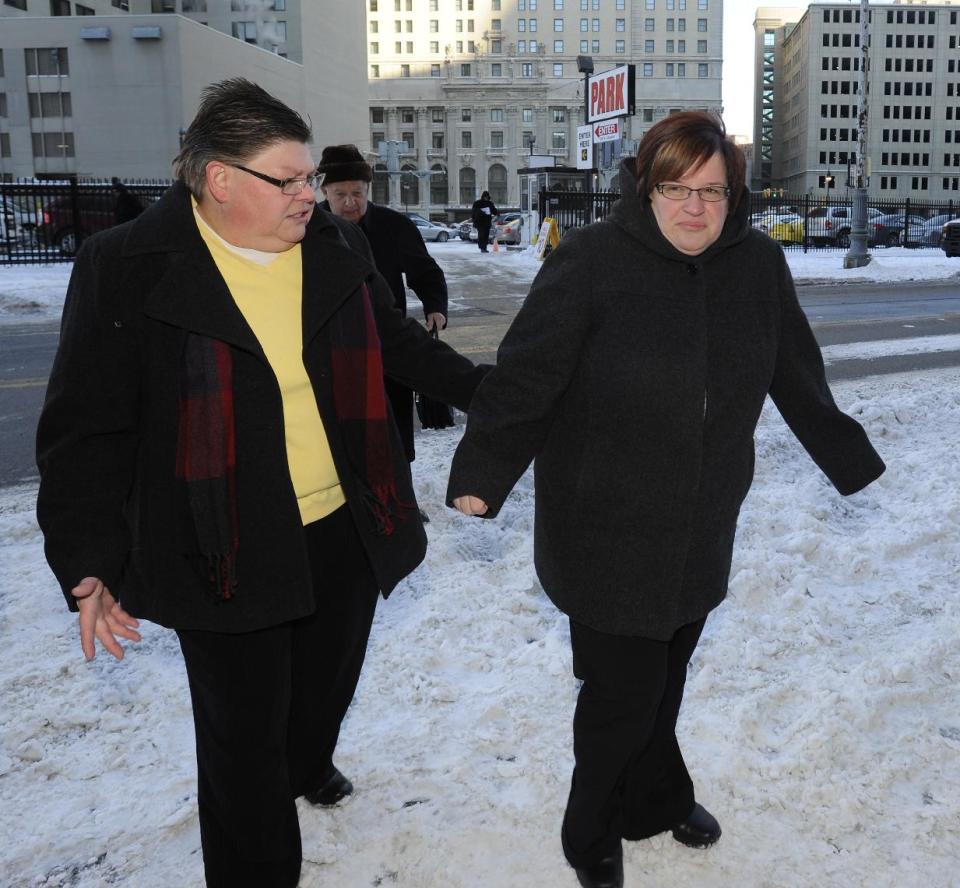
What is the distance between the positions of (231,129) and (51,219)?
23508 millimetres

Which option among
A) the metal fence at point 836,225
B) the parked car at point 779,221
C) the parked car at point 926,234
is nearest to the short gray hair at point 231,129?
the metal fence at point 836,225

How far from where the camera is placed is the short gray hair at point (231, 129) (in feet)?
6.92

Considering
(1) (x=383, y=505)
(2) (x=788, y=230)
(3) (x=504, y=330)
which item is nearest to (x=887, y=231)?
(2) (x=788, y=230)

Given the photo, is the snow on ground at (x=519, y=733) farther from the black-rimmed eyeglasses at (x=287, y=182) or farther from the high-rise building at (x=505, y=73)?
the high-rise building at (x=505, y=73)

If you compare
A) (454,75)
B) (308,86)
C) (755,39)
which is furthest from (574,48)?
(308,86)

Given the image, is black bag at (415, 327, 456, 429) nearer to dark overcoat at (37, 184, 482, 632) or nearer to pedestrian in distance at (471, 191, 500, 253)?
dark overcoat at (37, 184, 482, 632)

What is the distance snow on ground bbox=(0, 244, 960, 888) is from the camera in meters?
2.63

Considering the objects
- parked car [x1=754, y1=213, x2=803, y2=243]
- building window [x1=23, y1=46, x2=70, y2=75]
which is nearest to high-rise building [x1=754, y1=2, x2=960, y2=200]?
building window [x1=23, y1=46, x2=70, y2=75]

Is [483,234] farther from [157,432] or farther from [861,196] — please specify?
[157,432]

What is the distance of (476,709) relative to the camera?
3.33 m

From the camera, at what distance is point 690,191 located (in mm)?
2268

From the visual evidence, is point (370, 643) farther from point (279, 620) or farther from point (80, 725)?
point (279, 620)

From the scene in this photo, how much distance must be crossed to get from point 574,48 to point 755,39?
45745 millimetres

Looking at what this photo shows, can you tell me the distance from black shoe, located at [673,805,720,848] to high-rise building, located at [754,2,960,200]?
12844 centimetres
